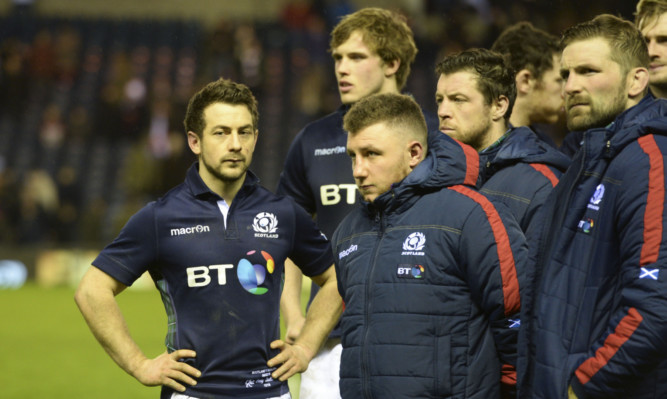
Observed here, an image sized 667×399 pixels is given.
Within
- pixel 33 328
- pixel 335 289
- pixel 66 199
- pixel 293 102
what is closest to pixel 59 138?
pixel 66 199

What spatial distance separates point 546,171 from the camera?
4.17 m

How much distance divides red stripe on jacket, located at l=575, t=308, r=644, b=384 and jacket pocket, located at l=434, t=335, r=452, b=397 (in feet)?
1.87

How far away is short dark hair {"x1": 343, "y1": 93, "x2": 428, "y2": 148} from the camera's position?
3.89 meters

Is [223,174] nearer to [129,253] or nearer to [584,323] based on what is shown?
[129,253]

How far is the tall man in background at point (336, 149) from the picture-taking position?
16.5 feet

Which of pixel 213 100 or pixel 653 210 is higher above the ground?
pixel 213 100

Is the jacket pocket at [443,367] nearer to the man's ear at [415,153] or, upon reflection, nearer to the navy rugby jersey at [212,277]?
the man's ear at [415,153]

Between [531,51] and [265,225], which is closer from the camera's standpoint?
[265,225]

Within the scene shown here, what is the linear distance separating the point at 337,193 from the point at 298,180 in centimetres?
28

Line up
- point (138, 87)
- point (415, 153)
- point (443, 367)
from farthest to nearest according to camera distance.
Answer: point (138, 87)
point (415, 153)
point (443, 367)

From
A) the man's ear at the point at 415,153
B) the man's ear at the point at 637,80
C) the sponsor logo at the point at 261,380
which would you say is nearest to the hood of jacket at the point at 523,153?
the man's ear at the point at 415,153

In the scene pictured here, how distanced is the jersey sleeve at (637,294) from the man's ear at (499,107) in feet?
4.63

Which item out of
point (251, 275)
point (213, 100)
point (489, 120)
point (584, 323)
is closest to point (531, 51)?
point (489, 120)

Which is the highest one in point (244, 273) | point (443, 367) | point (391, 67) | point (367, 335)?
point (391, 67)
